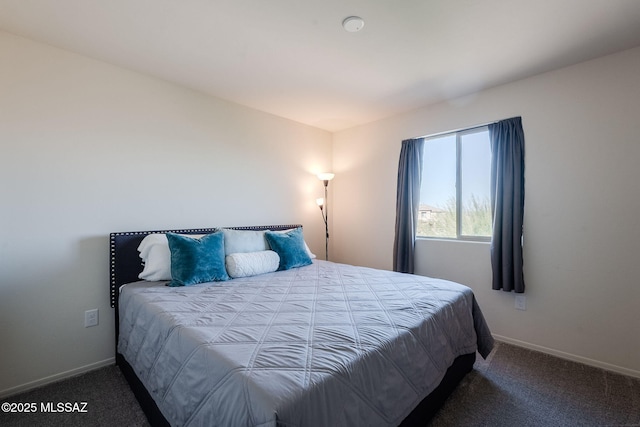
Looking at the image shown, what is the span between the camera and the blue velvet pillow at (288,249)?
2.73m

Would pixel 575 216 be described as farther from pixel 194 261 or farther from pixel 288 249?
pixel 194 261

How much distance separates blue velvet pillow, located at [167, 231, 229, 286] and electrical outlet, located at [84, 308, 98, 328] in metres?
0.71

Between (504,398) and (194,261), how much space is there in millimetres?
2339

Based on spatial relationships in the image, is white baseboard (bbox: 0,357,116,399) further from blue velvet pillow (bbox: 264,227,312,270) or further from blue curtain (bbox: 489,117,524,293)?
blue curtain (bbox: 489,117,524,293)

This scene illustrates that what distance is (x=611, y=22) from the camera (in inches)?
71.7

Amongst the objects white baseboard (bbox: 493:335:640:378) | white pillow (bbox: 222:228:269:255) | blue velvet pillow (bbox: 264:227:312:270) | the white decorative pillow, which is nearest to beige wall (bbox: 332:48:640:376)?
white baseboard (bbox: 493:335:640:378)

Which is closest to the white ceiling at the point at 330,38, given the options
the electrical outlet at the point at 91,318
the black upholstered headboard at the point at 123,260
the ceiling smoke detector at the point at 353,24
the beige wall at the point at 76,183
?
the ceiling smoke detector at the point at 353,24

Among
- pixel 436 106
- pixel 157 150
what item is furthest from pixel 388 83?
pixel 157 150

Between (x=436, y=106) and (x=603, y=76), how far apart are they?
1316 mm

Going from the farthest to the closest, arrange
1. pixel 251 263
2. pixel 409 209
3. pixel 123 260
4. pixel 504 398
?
1. pixel 409 209
2. pixel 251 263
3. pixel 123 260
4. pixel 504 398

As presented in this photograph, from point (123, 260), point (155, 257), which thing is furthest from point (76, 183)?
point (155, 257)

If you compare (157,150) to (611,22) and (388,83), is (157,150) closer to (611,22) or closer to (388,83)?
(388,83)

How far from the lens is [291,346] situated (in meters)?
1.15

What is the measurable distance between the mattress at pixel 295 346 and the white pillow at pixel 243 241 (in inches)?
18.4
